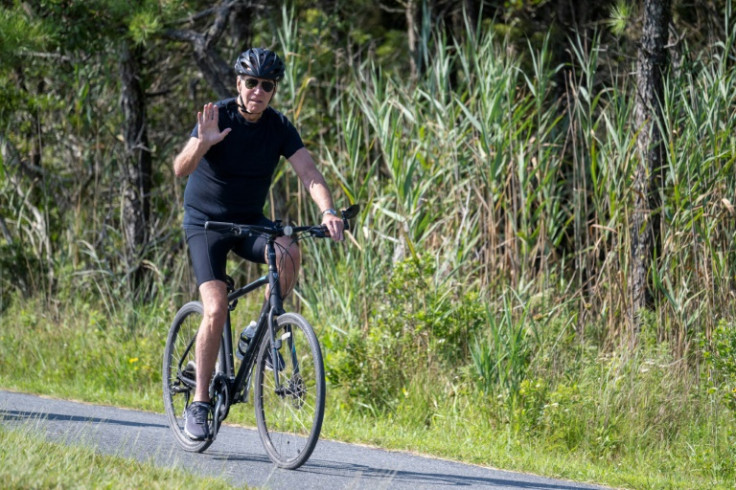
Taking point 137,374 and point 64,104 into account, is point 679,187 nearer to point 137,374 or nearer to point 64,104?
point 137,374

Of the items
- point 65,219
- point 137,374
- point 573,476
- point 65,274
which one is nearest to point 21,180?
point 65,219

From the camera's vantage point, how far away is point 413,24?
12492 mm

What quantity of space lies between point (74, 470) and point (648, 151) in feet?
17.5

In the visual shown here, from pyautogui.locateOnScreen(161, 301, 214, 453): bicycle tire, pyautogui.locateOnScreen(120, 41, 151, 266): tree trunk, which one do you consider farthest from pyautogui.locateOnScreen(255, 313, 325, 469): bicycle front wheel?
pyautogui.locateOnScreen(120, 41, 151, 266): tree trunk

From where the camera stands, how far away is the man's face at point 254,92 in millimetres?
5602

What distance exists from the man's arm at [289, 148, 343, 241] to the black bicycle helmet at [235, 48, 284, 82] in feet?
1.65

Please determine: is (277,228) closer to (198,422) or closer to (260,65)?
(260,65)

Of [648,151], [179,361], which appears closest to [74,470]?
[179,361]

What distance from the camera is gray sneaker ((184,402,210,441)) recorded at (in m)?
5.75

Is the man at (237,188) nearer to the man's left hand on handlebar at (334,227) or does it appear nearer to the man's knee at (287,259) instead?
the man's knee at (287,259)

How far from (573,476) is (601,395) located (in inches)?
47.8

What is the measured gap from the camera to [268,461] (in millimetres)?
5715

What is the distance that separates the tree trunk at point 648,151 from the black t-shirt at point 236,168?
330cm

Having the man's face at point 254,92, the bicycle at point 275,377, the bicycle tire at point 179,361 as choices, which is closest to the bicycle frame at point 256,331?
the bicycle at point 275,377
